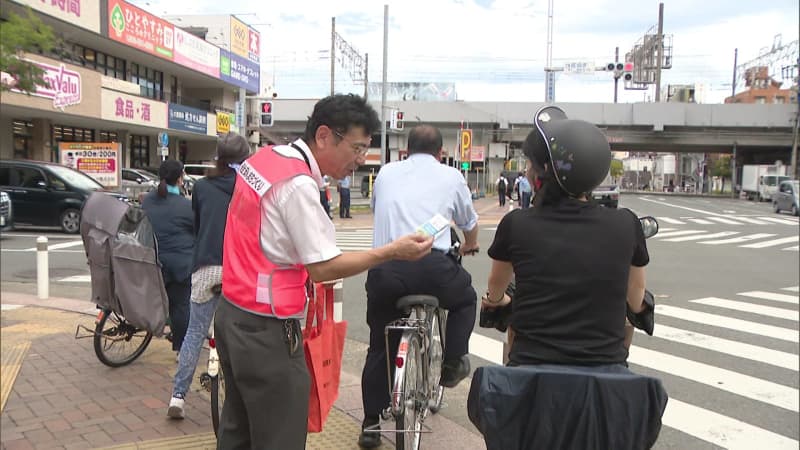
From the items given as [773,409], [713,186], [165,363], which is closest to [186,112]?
[165,363]

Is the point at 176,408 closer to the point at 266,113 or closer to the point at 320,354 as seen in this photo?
the point at 320,354

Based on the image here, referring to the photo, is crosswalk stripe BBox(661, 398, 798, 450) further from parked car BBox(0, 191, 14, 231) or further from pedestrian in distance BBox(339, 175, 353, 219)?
pedestrian in distance BBox(339, 175, 353, 219)

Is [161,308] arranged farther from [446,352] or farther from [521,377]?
[521,377]

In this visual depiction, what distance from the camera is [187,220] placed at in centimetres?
493

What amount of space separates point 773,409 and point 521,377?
13.4 ft

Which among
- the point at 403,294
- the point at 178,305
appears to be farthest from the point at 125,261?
the point at 403,294

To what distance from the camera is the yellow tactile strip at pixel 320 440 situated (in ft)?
12.2

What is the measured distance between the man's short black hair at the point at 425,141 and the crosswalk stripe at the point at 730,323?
555cm

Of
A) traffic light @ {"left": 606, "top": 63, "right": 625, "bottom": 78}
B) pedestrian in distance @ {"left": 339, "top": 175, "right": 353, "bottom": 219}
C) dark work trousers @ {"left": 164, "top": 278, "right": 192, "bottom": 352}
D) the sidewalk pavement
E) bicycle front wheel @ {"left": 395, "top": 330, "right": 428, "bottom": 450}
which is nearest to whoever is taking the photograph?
bicycle front wheel @ {"left": 395, "top": 330, "right": 428, "bottom": 450}

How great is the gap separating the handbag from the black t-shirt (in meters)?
0.89

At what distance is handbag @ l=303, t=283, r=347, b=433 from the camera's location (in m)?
2.60

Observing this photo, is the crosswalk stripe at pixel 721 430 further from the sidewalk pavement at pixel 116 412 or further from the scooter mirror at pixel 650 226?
the scooter mirror at pixel 650 226

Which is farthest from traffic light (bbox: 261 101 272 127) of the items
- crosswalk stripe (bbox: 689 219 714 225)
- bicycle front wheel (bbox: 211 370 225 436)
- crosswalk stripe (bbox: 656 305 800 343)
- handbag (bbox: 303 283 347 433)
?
crosswalk stripe (bbox: 689 219 714 225)

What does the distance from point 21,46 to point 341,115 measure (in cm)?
138
